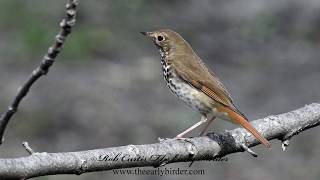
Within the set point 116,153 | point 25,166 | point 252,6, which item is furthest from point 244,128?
point 252,6

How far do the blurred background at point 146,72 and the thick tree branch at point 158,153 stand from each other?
357 centimetres

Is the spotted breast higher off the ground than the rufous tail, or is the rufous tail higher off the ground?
the spotted breast

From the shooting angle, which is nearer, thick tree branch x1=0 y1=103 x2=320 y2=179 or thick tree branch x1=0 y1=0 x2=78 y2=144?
thick tree branch x1=0 y1=0 x2=78 y2=144

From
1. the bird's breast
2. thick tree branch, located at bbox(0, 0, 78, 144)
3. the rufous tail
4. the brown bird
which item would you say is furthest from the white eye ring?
thick tree branch, located at bbox(0, 0, 78, 144)

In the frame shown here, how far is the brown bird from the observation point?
4.88 metres

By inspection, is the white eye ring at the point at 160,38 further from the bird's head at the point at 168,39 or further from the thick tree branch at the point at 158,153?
the thick tree branch at the point at 158,153

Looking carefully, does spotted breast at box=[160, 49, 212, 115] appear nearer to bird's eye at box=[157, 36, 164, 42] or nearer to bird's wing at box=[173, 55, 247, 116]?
bird's wing at box=[173, 55, 247, 116]

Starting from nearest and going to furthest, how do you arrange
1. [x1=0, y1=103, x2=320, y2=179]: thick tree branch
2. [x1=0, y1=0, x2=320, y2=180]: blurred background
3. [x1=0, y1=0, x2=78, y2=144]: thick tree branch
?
[x1=0, y1=0, x2=78, y2=144]: thick tree branch
[x1=0, y1=103, x2=320, y2=179]: thick tree branch
[x1=0, y1=0, x2=320, y2=180]: blurred background

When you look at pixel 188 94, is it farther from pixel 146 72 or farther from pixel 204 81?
pixel 146 72

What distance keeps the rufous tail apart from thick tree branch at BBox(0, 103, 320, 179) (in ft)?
0.18

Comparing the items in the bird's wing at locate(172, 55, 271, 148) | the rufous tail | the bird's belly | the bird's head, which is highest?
the bird's head

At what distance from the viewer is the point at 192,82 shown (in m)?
4.95

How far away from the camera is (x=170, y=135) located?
8422 mm

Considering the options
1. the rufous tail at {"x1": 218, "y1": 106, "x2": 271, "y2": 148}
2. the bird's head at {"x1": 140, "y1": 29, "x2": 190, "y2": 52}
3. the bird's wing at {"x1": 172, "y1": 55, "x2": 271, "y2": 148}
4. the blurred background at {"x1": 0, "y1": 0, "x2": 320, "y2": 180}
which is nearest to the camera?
the rufous tail at {"x1": 218, "y1": 106, "x2": 271, "y2": 148}
